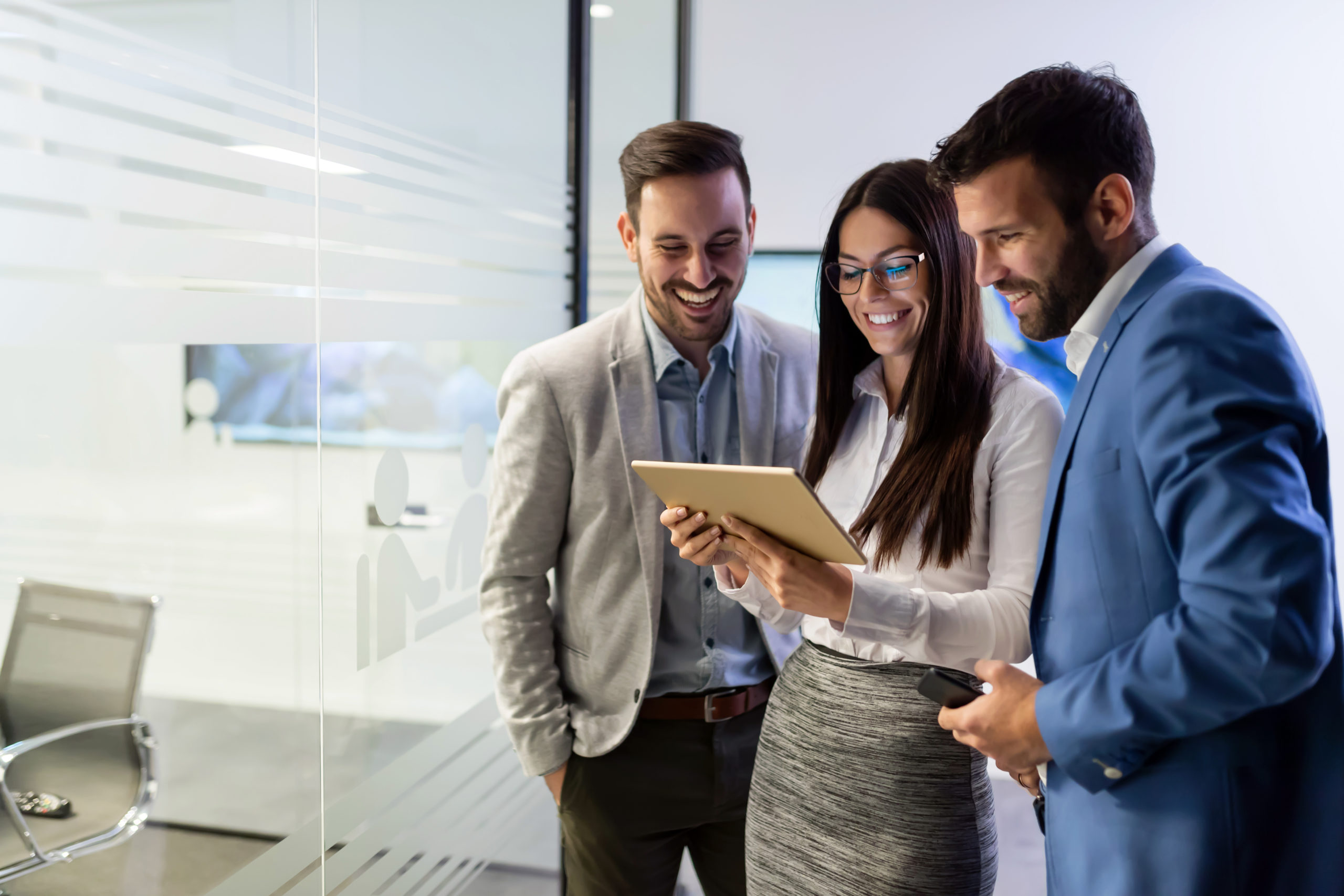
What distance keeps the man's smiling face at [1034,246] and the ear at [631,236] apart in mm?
853

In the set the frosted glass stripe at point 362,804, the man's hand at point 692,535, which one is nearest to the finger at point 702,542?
the man's hand at point 692,535

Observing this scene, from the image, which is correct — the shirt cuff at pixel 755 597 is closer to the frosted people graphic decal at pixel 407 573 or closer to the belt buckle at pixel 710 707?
the belt buckle at pixel 710 707

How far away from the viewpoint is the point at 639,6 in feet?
10.4

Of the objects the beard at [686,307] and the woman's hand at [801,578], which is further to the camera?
the beard at [686,307]

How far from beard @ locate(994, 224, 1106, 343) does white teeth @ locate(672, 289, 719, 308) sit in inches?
29.9

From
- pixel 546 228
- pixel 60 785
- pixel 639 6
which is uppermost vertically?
pixel 639 6

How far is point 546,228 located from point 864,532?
1.53 meters

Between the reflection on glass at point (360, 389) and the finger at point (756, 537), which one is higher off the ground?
the reflection on glass at point (360, 389)

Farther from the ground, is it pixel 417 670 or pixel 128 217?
pixel 128 217

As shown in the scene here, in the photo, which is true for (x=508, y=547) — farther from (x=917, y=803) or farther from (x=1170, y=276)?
(x=1170, y=276)

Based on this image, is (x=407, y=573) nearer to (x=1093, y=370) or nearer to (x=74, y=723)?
(x=74, y=723)

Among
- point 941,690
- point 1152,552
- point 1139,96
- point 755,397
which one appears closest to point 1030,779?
point 941,690

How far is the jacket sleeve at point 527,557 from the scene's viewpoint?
70.6 inches

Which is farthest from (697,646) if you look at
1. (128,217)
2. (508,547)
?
(128,217)
